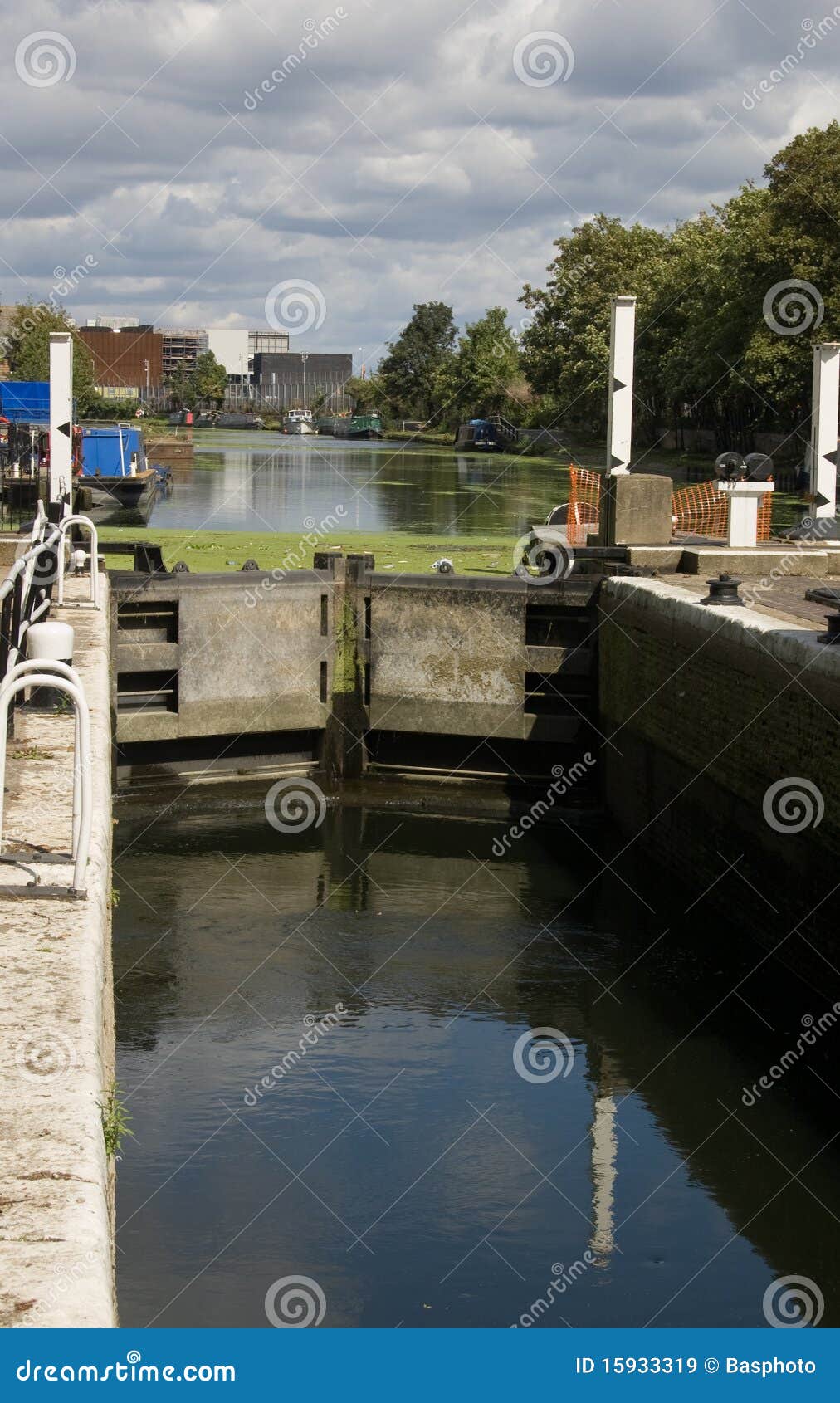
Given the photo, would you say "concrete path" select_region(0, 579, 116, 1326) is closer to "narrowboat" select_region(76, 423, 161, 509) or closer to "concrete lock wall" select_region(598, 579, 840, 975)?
"concrete lock wall" select_region(598, 579, 840, 975)

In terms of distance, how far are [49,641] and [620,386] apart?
A: 9.52 metres

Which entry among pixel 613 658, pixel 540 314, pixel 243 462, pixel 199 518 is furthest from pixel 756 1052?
pixel 540 314

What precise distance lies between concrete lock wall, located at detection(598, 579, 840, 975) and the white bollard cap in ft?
15.4

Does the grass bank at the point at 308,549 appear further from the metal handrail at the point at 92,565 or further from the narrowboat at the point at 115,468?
the narrowboat at the point at 115,468

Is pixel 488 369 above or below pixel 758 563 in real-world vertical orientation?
above

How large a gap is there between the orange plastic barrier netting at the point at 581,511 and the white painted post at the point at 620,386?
1390mm

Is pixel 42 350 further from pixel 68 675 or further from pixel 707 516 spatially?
pixel 68 675

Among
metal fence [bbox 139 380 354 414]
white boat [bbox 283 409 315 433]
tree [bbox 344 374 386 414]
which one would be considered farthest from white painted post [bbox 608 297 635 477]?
metal fence [bbox 139 380 354 414]

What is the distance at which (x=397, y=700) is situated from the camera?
56.7 ft

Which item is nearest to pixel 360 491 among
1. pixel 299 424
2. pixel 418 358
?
pixel 299 424

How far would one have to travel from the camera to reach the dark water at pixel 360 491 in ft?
106

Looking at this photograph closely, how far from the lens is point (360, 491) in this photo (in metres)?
46.1

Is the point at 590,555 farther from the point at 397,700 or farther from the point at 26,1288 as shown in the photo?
the point at 26,1288

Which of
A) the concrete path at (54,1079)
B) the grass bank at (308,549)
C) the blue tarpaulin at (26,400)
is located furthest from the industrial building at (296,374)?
the concrete path at (54,1079)
